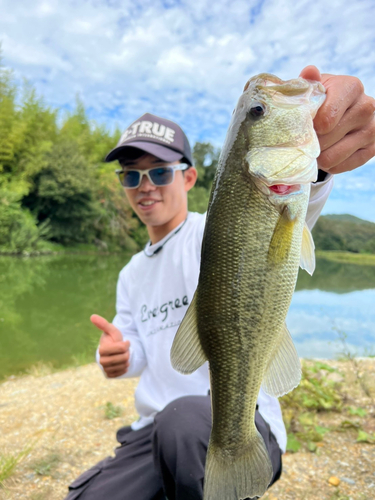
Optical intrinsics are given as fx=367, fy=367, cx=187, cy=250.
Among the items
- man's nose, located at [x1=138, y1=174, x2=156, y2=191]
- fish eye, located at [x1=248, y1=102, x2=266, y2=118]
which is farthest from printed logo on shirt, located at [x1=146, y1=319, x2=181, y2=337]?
fish eye, located at [x1=248, y1=102, x2=266, y2=118]

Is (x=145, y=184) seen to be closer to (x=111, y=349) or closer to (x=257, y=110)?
(x=111, y=349)

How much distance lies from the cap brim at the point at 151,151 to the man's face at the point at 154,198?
2.8 inches

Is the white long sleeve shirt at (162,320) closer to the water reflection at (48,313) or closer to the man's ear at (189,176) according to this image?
the man's ear at (189,176)

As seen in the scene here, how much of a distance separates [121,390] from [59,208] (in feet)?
89.6

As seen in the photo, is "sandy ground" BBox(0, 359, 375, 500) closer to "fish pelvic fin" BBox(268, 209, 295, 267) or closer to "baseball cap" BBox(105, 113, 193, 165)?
"fish pelvic fin" BBox(268, 209, 295, 267)

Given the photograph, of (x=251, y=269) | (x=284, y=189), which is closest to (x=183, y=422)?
(x=251, y=269)

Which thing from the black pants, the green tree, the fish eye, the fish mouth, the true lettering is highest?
the green tree

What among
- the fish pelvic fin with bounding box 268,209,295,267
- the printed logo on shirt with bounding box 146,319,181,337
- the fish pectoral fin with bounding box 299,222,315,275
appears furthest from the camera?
the printed logo on shirt with bounding box 146,319,181,337

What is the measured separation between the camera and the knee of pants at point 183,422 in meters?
1.68

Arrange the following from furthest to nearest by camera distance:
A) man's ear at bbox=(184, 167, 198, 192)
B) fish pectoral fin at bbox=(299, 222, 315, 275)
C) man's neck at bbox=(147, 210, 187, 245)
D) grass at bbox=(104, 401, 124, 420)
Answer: grass at bbox=(104, 401, 124, 420) → man's ear at bbox=(184, 167, 198, 192) → man's neck at bbox=(147, 210, 187, 245) → fish pectoral fin at bbox=(299, 222, 315, 275)

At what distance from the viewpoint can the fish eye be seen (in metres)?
1.27

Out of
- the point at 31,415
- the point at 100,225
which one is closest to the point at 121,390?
the point at 31,415

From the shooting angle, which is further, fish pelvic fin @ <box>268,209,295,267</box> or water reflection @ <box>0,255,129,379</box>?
water reflection @ <box>0,255,129,379</box>

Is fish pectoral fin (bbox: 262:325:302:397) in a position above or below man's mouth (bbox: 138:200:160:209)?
below
